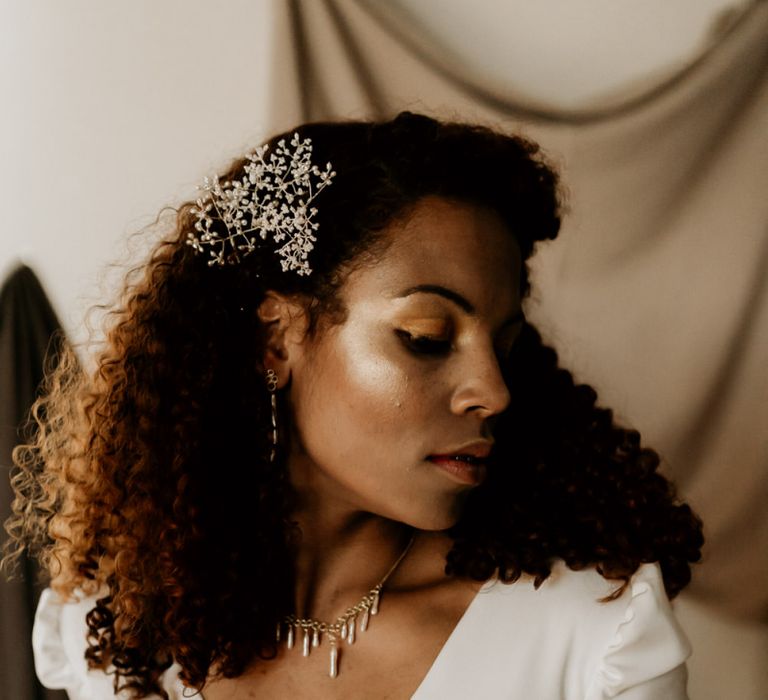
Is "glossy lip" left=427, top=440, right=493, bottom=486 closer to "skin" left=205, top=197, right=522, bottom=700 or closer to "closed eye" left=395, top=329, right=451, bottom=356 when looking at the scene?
"skin" left=205, top=197, right=522, bottom=700

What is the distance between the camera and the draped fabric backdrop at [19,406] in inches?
73.5

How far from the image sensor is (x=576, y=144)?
1.87 metres

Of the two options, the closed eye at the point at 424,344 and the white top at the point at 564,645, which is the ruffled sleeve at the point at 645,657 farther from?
the closed eye at the point at 424,344

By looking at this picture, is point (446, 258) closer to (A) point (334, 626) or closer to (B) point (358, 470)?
(B) point (358, 470)

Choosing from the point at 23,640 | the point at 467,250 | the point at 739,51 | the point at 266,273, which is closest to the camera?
the point at 467,250

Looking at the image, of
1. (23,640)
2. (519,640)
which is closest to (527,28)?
(519,640)

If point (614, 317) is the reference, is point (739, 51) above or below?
above

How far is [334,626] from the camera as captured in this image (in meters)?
1.39

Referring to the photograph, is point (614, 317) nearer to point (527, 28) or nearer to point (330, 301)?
point (527, 28)

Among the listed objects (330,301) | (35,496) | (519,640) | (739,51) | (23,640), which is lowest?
(23,640)

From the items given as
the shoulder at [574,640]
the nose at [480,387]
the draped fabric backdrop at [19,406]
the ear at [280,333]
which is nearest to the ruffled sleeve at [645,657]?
the shoulder at [574,640]

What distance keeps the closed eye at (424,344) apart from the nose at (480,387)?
0.11 feet

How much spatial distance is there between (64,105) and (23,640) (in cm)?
104

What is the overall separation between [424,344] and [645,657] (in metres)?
0.46
